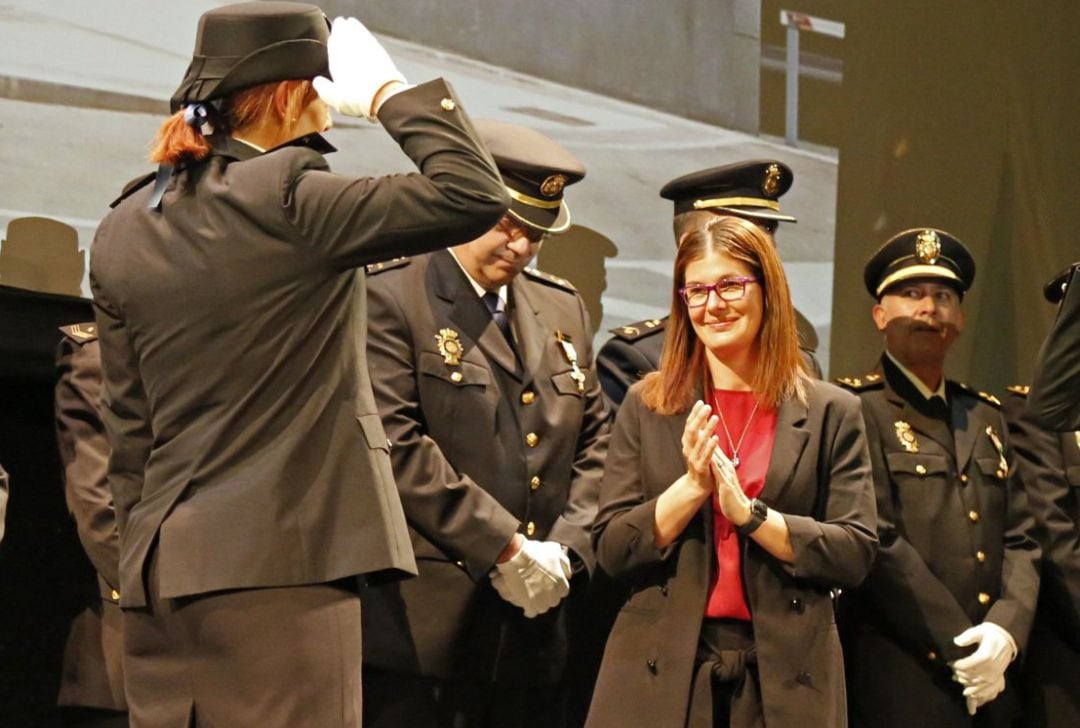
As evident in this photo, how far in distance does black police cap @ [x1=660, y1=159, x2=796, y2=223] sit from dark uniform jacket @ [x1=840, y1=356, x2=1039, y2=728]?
490mm

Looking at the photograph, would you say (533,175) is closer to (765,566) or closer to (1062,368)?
(765,566)

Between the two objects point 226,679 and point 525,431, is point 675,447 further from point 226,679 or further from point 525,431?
point 226,679

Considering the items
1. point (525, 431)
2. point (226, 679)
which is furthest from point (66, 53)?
point (226, 679)

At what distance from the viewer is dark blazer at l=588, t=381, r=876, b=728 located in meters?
2.68

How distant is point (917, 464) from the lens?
11.7 ft

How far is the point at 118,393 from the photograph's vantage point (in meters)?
2.30

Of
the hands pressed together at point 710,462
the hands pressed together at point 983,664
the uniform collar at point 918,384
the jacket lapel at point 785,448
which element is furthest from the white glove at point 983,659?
the hands pressed together at point 710,462

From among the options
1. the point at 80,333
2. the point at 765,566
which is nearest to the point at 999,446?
the point at 765,566

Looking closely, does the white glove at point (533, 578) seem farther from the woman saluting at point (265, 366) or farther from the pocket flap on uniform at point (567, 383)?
the woman saluting at point (265, 366)

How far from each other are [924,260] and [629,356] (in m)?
0.76

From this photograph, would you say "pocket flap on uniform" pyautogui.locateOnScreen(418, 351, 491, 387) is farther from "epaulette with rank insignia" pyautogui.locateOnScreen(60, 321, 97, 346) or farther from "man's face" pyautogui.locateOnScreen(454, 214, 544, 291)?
"epaulette with rank insignia" pyautogui.locateOnScreen(60, 321, 97, 346)

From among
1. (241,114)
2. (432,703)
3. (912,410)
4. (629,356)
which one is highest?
(241,114)

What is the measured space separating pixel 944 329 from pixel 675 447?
3.73 ft

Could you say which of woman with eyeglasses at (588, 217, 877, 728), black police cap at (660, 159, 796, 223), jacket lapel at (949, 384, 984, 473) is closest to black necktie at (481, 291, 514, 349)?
woman with eyeglasses at (588, 217, 877, 728)
